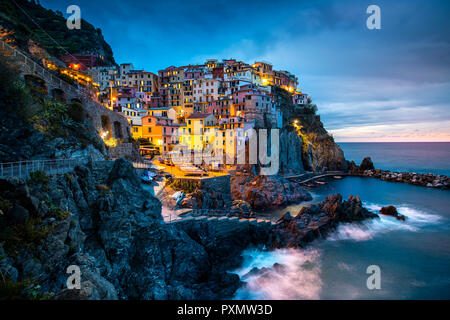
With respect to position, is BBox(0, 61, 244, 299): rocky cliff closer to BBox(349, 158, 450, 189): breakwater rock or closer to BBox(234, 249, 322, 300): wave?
BBox(234, 249, 322, 300): wave

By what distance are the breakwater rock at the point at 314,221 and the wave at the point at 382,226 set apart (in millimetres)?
849

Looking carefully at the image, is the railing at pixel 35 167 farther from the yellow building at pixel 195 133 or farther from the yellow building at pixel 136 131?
the yellow building at pixel 195 133

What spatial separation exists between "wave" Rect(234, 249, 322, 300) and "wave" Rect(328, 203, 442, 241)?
6.49m

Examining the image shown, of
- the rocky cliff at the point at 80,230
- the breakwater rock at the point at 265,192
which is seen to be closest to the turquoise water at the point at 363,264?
the rocky cliff at the point at 80,230

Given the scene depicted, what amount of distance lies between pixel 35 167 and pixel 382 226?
122 ft

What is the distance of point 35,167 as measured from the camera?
11.2 metres

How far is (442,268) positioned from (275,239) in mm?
15482

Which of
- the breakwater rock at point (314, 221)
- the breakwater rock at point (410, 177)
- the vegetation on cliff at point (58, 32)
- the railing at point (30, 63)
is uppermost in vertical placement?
the vegetation on cliff at point (58, 32)

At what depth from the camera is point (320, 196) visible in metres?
47.1

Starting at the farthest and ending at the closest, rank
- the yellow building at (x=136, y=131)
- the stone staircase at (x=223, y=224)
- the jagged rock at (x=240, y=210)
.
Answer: the yellow building at (x=136, y=131), the jagged rock at (x=240, y=210), the stone staircase at (x=223, y=224)

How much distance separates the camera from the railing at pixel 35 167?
968cm

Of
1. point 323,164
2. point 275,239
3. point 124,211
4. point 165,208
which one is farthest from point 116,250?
point 323,164

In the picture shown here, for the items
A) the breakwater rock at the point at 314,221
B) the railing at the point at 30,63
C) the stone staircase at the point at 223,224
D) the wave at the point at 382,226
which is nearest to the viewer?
the railing at the point at 30,63
